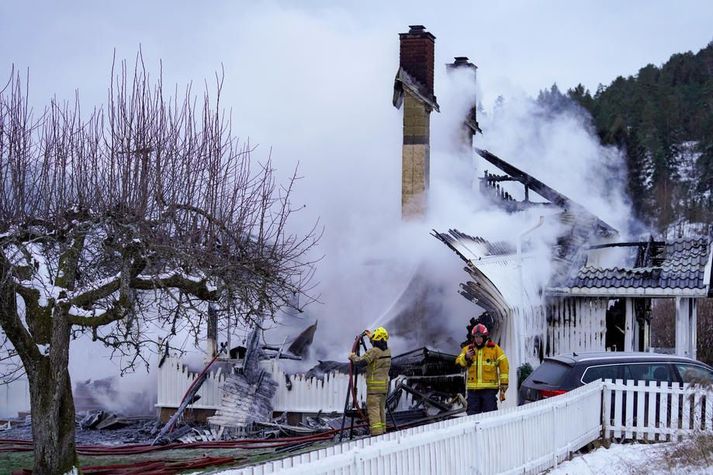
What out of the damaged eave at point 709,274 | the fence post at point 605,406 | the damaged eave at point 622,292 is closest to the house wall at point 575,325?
the damaged eave at point 622,292

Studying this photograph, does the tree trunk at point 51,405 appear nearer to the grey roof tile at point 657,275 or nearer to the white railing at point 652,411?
the white railing at point 652,411

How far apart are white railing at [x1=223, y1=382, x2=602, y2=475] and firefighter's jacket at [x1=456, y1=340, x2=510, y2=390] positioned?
116 cm

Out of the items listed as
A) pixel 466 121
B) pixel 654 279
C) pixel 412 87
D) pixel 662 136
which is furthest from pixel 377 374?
pixel 662 136

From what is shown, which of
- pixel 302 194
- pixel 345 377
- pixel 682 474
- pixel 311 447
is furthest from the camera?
pixel 302 194

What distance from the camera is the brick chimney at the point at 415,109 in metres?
21.9

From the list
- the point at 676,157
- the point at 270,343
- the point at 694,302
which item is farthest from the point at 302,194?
the point at 676,157

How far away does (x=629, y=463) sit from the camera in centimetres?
982

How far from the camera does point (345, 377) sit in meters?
17.0

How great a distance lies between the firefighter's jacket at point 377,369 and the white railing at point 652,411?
119 inches

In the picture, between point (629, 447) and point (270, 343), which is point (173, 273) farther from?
point (270, 343)

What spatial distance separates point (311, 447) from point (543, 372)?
365 centimetres

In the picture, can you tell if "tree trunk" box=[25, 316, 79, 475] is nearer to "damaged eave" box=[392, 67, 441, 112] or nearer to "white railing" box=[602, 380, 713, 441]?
"white railing" box=[602, 380, 713, 441]

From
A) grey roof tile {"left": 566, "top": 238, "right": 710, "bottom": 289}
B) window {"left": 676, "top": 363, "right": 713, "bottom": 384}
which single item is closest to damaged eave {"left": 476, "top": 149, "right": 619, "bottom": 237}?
grey roof tile {"left": 566, "top": 238, "right": 710, "bottom": 289}

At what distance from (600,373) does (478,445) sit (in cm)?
440
